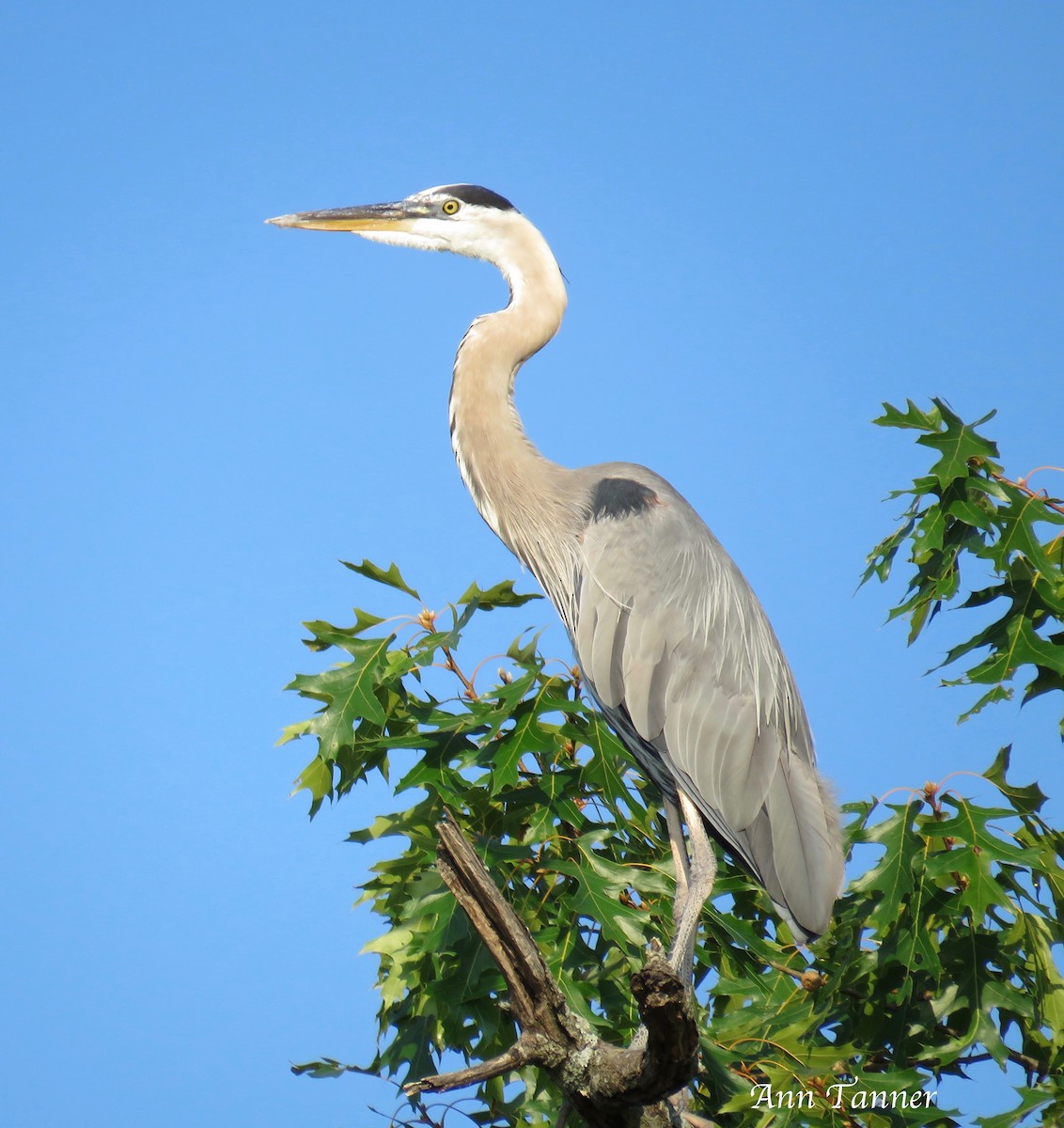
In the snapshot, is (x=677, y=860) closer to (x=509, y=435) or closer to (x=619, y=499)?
(x=619, y=499)

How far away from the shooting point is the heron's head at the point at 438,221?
5.48 metres

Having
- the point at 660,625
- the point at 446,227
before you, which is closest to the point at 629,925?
the point at 660,625

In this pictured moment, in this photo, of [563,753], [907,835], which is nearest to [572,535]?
[563,753]

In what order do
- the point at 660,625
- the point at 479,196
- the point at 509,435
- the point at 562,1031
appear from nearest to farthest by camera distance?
the point at 562,1031
the point at 660,625
the point at 509,435
the point at 479,196

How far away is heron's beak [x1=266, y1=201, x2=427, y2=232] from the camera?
567 cm

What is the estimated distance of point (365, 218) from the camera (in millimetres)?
5684

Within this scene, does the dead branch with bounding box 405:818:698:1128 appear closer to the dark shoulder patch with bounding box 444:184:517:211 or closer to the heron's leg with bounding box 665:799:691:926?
the heron's leg with bounding box 665:799:691:926

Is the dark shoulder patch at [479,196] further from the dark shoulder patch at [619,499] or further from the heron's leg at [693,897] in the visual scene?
the heron's leg at [693,897]

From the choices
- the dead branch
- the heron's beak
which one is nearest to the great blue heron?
the heron's beak

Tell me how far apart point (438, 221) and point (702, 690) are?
2.50 m

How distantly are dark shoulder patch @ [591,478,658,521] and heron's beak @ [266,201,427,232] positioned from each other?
169 centimetres

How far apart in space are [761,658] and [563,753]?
1291 millimetres

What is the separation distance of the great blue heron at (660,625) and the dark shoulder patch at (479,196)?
0.22 metres

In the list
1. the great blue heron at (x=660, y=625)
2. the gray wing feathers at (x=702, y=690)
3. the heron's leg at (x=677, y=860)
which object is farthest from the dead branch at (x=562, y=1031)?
the gray wing feathers at (x=702, y=690)
